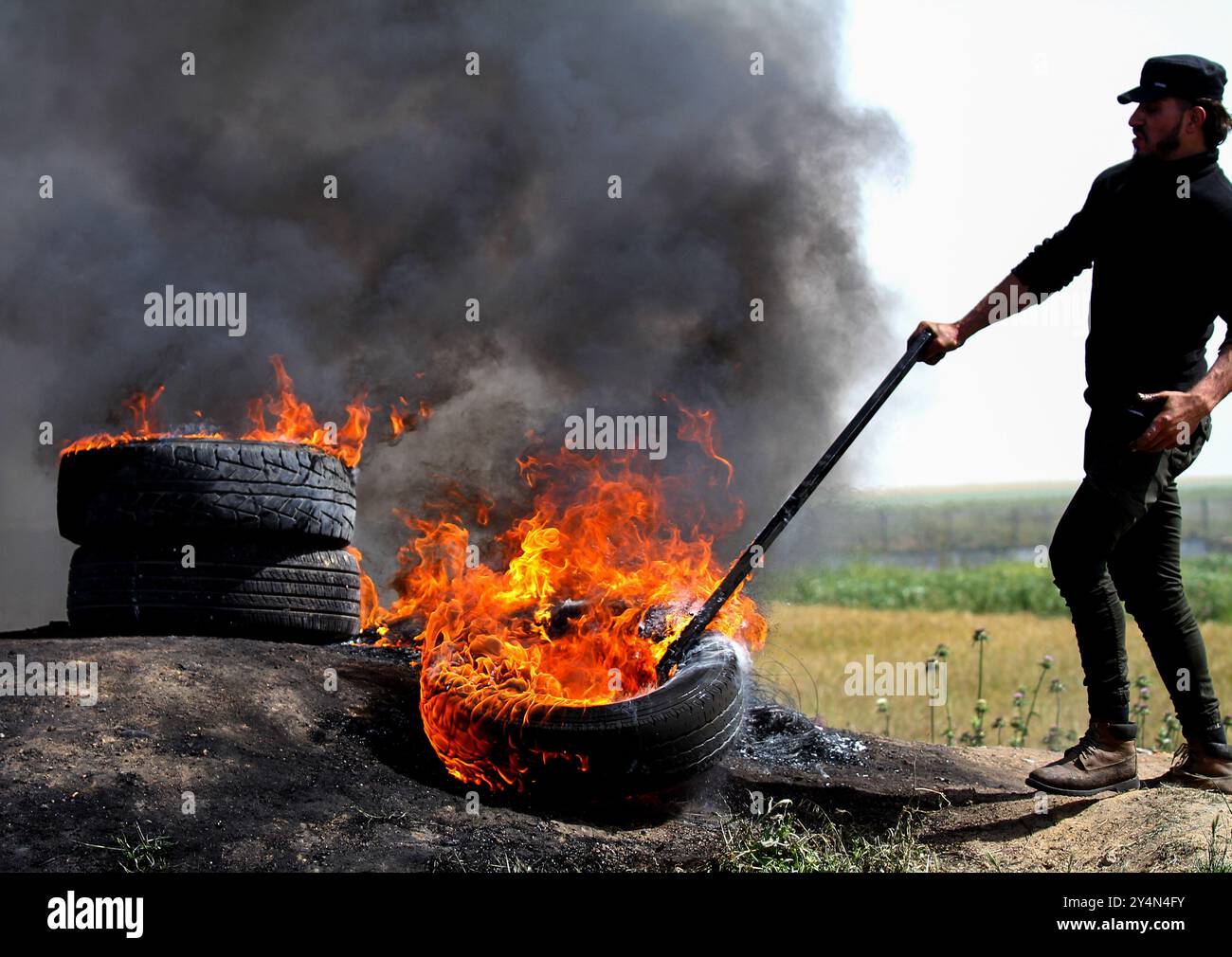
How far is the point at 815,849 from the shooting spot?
4.52 meters

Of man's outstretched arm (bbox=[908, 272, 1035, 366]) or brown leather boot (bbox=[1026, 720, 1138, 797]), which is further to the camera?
man's outstretched arm (bbox=[908, 272, 1035, 366])

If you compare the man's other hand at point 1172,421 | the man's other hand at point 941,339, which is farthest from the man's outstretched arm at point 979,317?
the man's other hand at point 1172,421

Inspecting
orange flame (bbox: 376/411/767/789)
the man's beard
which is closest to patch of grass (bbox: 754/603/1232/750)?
orange flame (bbox: 376/411/767/789)

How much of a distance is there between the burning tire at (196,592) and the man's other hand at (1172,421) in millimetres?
4523

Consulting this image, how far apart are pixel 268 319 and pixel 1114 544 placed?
650 cm

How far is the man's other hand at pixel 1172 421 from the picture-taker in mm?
4508

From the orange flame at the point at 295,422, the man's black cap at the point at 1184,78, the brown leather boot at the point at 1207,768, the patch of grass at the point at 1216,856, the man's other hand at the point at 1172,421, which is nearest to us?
the patch of grass at the point at 1216,856

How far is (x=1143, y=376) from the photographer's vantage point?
4.85m

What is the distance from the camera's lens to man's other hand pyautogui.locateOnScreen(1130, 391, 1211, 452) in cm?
451

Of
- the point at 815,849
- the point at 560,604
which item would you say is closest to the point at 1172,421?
the point at 815,849

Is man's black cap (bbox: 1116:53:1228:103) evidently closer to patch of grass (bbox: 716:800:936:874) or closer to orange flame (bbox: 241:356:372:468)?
patch of grass (bbox: 716:800:936:874)

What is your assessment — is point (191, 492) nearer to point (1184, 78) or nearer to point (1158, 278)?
point (1158, 278)

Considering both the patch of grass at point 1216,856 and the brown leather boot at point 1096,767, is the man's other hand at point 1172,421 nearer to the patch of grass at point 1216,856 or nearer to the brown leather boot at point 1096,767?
the brown leather boot at point 1096,767

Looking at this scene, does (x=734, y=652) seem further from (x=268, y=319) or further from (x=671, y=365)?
(x=268, y=319)
